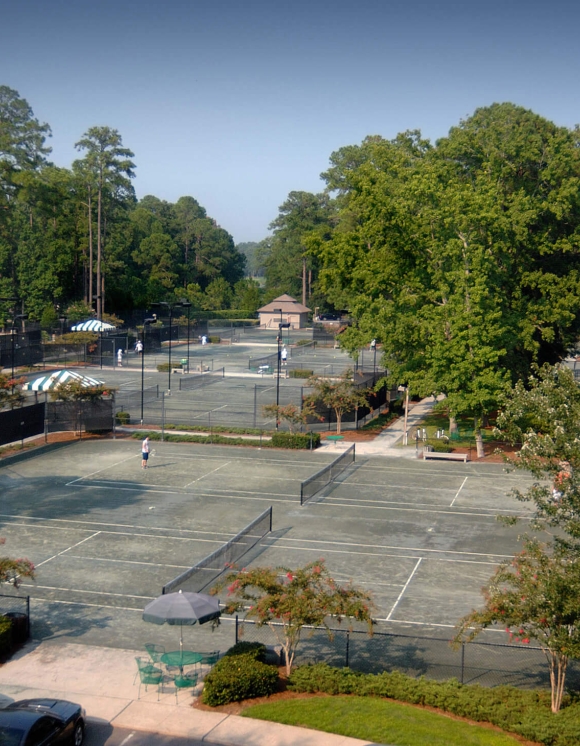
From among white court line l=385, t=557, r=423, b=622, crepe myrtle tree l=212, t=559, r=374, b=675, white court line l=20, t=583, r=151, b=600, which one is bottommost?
white court line l=20, t=583, r=151, b=600

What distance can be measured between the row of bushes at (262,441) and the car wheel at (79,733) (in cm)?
2934

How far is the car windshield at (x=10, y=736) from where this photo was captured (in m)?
13.4

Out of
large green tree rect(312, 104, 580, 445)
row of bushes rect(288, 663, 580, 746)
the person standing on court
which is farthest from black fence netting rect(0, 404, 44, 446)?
row of bushes rect(288, 663, 580, 746)

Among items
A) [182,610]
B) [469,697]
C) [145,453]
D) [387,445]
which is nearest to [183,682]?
[182,610]

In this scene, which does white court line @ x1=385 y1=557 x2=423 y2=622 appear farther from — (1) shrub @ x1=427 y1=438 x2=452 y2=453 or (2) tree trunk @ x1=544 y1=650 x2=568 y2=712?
(1) shrub @ x1=427 y1=438 x2=452 y2=453

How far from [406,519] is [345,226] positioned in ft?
233

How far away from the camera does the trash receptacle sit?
20062 mm

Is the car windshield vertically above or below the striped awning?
below

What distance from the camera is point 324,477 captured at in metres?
37.3

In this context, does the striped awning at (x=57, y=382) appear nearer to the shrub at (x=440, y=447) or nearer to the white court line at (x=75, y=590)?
the shrub at (x=440, y=447)

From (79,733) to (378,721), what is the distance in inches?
214

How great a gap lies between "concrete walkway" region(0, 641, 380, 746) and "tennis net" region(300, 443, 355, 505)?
14.1 meters

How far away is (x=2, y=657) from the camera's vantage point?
1919cm

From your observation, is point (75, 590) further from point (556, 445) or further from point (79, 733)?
point (556, 445)
